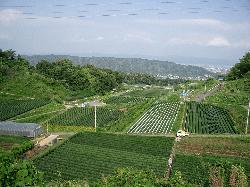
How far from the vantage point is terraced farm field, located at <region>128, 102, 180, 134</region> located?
191 ft

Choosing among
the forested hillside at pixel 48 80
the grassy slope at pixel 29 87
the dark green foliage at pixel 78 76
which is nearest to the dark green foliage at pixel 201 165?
the forested hillside at pixel 48 80

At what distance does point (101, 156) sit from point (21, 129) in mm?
17765

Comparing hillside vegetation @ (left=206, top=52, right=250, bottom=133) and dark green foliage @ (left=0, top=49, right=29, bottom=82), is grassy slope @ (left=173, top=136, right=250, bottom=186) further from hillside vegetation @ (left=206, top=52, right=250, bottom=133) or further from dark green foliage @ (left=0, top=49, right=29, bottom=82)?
dark green foliage @ (left=0, top=49, right=29, bottom=82)

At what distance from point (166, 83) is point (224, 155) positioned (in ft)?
505

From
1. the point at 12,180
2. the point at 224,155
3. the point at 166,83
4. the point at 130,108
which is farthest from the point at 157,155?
the point at 166,83

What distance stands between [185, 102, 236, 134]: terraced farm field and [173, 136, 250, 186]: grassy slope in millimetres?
4944

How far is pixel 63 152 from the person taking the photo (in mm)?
45062

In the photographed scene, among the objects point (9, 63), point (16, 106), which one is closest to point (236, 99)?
point (16, 106)

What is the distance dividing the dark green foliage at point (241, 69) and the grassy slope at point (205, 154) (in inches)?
2604

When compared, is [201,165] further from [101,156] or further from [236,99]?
[236,99]

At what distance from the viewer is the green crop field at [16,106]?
6890 centimetres

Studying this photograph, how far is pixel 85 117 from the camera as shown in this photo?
68.2m

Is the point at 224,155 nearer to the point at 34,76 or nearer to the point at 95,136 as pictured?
the point at 95,136

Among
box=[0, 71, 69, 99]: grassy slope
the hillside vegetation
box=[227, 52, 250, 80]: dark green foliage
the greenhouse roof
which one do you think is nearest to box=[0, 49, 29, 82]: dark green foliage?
box=[0, 71, 69, 99]: grassy slope
